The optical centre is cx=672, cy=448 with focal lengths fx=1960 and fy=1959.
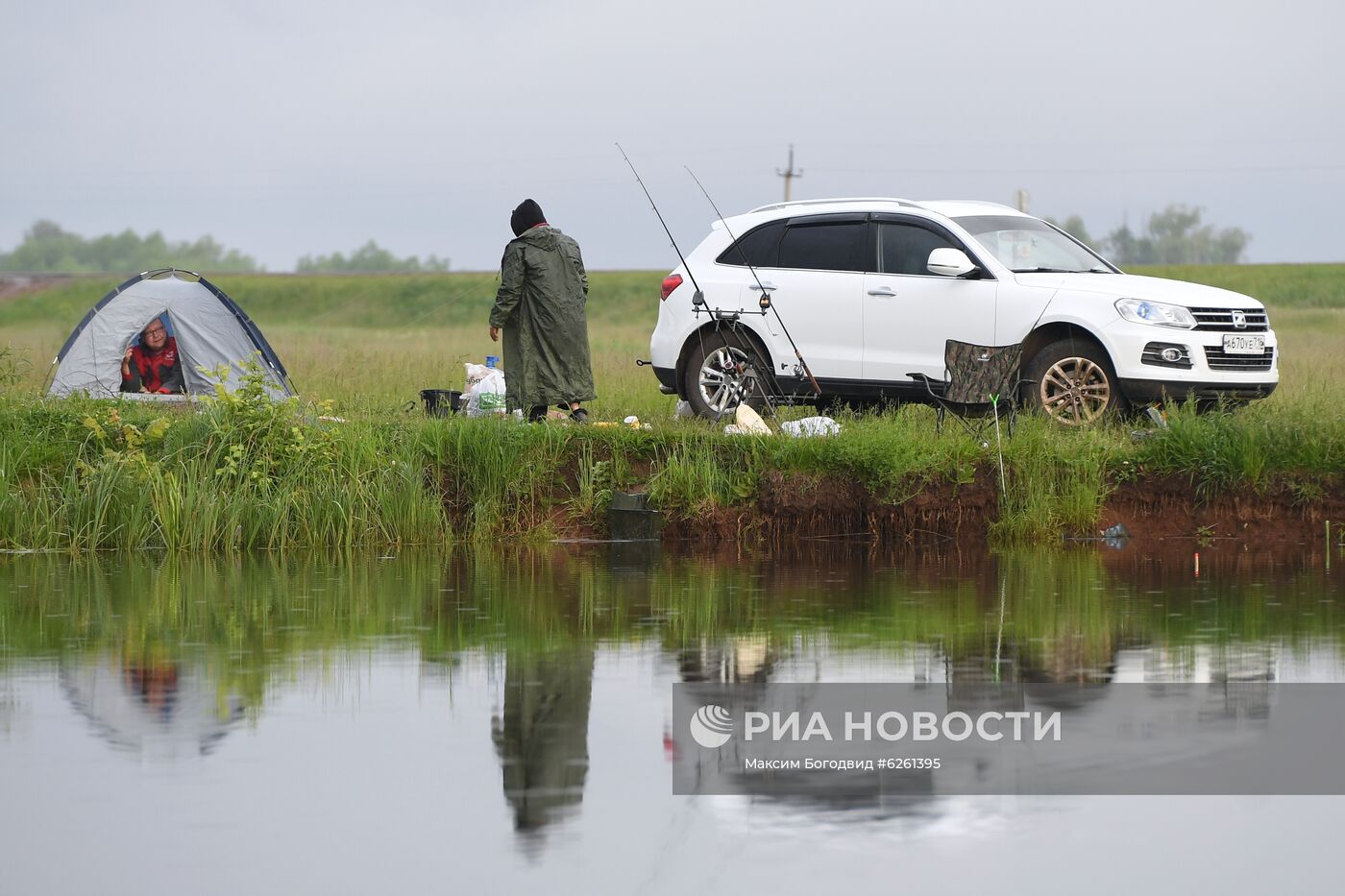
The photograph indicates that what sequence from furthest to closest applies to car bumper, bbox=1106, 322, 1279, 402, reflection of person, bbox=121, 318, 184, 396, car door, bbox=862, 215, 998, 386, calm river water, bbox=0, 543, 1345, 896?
reflection of person, bbox=121, 318, 184, 396 → car door, bbox=862, 215, 998, 386 → car bumper, bbox=1106, 322, 1279, 402 → calm river water, bbox=0, 543, 1345, 896

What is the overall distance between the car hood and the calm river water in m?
2.04

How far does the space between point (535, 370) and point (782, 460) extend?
93.3 inches

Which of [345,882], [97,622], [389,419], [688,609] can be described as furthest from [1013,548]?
[345,882]

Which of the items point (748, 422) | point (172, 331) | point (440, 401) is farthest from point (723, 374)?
point (172, 331)

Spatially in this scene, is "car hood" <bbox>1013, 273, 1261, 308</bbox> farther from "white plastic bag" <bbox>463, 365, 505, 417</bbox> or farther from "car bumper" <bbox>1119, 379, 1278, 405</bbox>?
"white plastic bag" <bbox>463, 365, 505, 417</bbox>

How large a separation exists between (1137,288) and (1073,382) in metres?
0.86

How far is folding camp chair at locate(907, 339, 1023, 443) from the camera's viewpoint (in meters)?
14.3

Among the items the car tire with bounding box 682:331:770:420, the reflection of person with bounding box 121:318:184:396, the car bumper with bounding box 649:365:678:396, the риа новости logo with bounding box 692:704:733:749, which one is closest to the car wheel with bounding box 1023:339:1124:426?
the car tire with bounding box 682:331:770:420

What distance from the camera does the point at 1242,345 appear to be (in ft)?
48.5

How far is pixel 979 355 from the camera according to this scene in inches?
565

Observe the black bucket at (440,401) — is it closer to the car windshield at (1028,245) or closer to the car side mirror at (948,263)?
the car side mirror at (948,263)

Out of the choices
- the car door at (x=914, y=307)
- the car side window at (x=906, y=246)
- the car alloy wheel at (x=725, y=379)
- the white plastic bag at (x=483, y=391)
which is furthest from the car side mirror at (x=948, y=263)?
the white plastic bag at (x=483, y=391)

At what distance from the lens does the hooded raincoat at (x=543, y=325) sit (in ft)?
50.5

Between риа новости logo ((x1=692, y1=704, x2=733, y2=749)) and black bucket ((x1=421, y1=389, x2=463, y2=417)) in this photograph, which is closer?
риа новости logo ((x1=692, y1=704, x2=733, y2=749))
